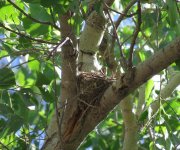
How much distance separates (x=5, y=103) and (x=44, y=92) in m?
0.13

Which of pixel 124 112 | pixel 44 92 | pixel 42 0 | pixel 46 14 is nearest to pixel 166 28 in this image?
pixel 124 112

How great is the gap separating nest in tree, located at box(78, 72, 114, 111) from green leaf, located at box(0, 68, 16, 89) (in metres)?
0.19

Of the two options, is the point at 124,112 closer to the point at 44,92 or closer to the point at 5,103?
the point at 44,92

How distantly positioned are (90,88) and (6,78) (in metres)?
0.24

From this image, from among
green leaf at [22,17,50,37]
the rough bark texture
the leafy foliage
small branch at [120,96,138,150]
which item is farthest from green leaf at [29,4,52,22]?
small branch at [120,96,138,150]

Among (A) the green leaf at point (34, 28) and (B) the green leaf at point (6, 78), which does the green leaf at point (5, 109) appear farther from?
(A) the green leaf at point (34, 28)

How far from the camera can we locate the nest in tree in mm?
1353

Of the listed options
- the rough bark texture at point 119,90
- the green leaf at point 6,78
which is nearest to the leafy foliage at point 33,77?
the green leaf at point 6,78

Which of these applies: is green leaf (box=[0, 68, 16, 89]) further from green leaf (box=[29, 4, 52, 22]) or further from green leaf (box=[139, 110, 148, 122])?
green leaf (box=[139, 110, 148, 122])

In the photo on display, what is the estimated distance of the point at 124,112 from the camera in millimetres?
1659

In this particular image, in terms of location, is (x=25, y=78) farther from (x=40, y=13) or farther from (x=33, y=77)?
(x=40, y=13)

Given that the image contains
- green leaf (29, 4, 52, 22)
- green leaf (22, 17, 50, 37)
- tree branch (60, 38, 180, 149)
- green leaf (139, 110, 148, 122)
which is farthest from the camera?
green leaf (139, 110, 148, 122)

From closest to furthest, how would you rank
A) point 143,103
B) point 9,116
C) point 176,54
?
point 176,54 < point 9,116 < point 143,103

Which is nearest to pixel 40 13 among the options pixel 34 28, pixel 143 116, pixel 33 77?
pixel 34 28
